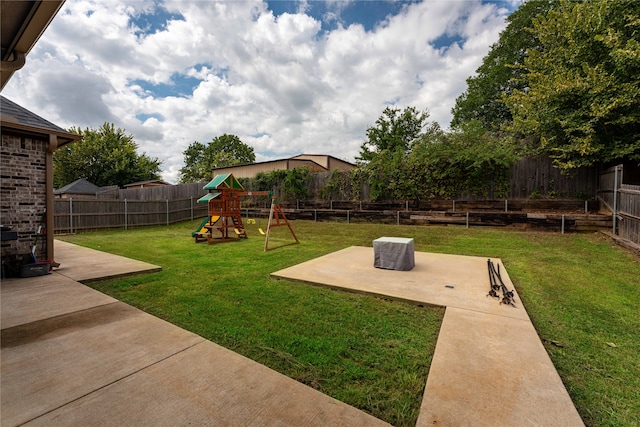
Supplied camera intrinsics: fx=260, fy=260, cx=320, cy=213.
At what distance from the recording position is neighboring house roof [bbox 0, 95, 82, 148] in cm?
453

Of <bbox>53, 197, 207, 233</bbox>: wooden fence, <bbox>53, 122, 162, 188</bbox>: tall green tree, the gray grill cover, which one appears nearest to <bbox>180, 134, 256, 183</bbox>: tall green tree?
<bbox>53, 122, 162, 188</bbox>: tall green tree

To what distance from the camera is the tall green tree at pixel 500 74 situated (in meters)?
17.0

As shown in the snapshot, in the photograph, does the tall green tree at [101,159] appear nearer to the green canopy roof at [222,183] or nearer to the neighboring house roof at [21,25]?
the green canopy roof at [222,183]

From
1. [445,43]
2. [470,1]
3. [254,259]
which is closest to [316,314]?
[254,259]

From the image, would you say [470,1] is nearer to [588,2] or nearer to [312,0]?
[588,2]

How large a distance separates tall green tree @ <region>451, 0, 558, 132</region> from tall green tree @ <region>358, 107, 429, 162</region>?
10.1 feet

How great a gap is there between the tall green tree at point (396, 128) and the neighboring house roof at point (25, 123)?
18.5 metres

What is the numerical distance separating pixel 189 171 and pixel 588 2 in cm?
4801

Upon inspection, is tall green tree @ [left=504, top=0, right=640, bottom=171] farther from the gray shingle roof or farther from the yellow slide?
the gray shingle roof

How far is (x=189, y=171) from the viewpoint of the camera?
4484 centimetres

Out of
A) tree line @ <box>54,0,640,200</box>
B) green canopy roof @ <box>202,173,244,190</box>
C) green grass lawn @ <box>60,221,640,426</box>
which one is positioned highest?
tree line @ <box>54,0,640,200</box>

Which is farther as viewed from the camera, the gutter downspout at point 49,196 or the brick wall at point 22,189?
the gutter downspout at point 49,196

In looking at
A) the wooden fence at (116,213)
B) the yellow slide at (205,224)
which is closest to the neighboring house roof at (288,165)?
the wooden fence at (116,213)

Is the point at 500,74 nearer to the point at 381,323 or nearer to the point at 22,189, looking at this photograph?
the point at 381,323
